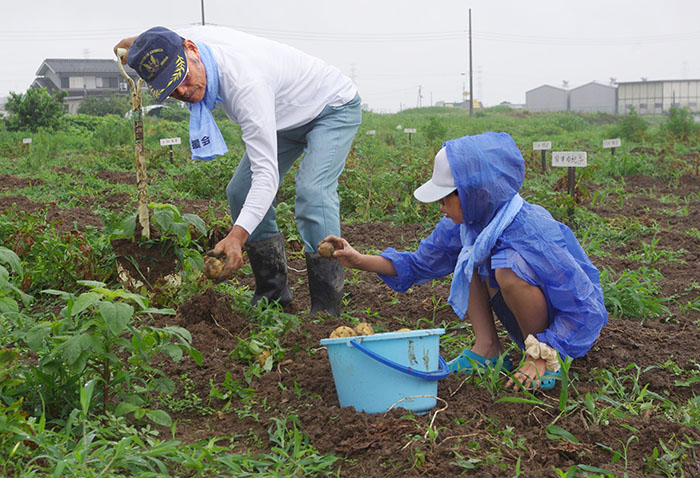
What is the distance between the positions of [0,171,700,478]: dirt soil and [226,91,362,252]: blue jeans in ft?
1.45

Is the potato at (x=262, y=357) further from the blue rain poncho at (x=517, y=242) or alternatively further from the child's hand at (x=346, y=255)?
the blue rain poncho at (x=517, y=242)

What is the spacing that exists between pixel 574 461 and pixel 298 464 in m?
0.76

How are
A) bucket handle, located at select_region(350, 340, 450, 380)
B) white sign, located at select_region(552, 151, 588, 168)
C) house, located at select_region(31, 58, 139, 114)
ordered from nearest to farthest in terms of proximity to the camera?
bucket handle, located at select_region(350, 340, 450, 380), white sign, located at select_region(552, 151, 588, 168), house, located at select_region(31, 58, 139, 114)

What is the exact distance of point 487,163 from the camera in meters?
2.20

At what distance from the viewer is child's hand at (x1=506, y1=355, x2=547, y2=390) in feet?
7.14

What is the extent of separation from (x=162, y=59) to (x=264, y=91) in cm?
41

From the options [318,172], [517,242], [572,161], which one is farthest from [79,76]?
[517,242]

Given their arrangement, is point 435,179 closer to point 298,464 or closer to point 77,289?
point 298,464

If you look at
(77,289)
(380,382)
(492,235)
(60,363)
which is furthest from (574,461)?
(77,289)

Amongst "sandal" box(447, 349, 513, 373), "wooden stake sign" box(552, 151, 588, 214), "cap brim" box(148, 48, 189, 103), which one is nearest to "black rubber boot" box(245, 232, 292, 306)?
"cap brim" box(148, 48, 189, 103)

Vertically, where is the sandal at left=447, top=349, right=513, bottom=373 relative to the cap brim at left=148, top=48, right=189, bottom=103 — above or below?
below

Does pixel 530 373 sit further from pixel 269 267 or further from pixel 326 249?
pixel 269 267

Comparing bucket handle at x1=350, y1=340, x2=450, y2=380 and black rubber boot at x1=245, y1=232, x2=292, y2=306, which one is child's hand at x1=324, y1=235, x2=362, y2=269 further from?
black rubber boot at x1=245, y1=232, x2=292, y2=306

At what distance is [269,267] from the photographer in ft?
10.8
